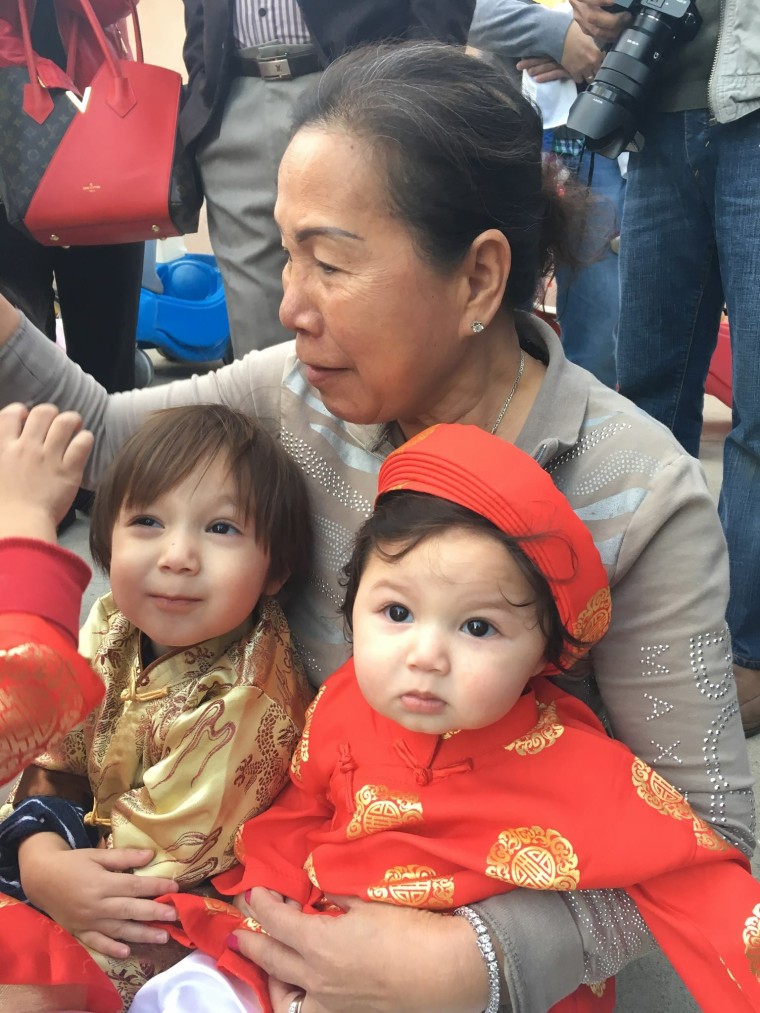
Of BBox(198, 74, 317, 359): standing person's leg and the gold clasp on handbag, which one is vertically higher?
the gold clasp on handbag

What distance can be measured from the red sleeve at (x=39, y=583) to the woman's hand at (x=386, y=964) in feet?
1.30

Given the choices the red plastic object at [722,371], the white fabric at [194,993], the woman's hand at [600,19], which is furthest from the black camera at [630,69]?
the red plastic object at [722,371]

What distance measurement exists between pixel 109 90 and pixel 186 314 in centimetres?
252

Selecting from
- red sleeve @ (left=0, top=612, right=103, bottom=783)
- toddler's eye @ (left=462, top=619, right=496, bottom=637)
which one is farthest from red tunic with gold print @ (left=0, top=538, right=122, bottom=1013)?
toddler's eye @ (left=462, top=619, right=496, bottom=637)

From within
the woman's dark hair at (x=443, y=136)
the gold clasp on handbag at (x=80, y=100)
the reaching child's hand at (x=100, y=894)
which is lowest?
the reaching child's hand at (x=100, y=894)

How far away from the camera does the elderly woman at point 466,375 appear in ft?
3.09

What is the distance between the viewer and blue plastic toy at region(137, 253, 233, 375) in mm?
4211

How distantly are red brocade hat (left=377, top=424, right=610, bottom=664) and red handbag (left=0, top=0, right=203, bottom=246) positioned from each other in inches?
42.1

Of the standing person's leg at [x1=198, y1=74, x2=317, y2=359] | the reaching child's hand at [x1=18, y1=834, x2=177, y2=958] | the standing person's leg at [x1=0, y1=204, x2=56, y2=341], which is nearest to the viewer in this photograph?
the reaching child's hand at [x1=18, y1=834, x2=177, y2=958]

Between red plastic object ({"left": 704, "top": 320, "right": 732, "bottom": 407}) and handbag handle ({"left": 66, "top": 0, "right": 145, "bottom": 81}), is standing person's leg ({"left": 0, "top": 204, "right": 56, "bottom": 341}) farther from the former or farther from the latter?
red plastic object ({"left": 704, "top": 320, "right": 732, "bottom": 407})

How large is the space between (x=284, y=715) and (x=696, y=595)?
1.65 ft

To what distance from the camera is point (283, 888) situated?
3.31 ft

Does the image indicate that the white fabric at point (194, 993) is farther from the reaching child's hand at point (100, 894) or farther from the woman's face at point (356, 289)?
the woman's face at point (356, 289)

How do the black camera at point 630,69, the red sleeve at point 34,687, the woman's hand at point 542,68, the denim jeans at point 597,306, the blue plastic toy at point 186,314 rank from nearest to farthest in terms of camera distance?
the red sleeve at point 34,687, the black camera at point 630,69, the woman's hand at point 542,68, the denim jeans at point 597,306, the blue plastic toy at point 186,314
